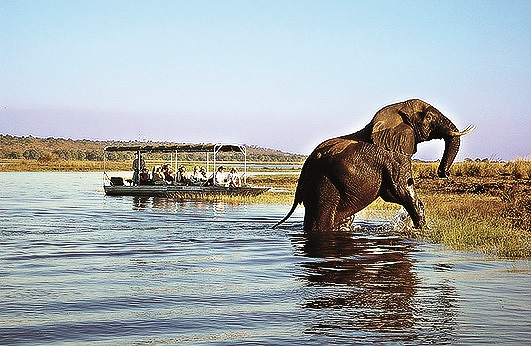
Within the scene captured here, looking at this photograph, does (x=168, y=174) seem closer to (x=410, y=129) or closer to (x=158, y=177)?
(x=158, y=177)

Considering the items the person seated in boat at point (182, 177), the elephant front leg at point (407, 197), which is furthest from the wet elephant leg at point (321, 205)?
the person seated in boat at point (182, 177)

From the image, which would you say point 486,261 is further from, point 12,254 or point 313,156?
point 12,254

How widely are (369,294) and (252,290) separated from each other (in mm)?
1658

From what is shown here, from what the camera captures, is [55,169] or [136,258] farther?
[55,169]

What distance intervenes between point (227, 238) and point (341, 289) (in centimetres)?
752

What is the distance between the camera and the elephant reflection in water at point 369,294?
913cm

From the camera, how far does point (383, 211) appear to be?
28.8 m

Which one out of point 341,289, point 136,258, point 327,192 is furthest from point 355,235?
point 341,289

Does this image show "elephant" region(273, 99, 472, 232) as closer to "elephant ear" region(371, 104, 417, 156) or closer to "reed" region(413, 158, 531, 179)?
"elephant ear" region(371, 104, 417, 156)

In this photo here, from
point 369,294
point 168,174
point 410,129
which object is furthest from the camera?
point 168,174

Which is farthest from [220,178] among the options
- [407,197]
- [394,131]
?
[407,197]

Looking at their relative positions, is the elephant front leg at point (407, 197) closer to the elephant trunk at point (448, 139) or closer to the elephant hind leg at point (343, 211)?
the elephant hind leg at point (343, 211)

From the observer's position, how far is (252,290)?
11.6m

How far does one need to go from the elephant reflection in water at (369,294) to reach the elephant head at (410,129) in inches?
85.6
